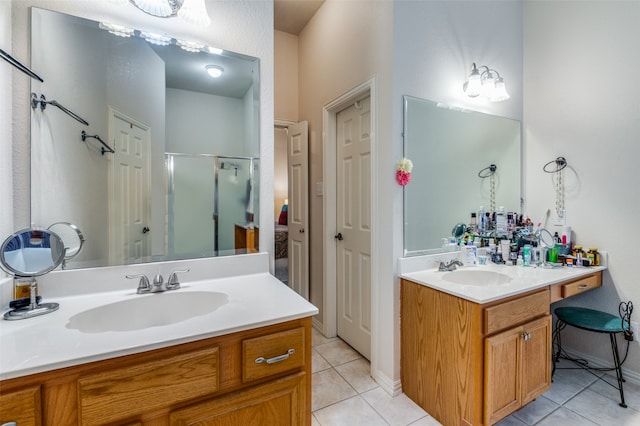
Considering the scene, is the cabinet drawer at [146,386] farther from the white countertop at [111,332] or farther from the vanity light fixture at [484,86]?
the vanity light fixture at [484,86]

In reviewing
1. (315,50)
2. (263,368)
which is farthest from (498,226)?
(315,50)

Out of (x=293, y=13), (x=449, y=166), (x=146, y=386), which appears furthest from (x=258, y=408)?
(x=293, y=13)

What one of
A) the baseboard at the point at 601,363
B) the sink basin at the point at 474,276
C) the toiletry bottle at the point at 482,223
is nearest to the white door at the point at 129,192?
the sink basin at the point at 474,276

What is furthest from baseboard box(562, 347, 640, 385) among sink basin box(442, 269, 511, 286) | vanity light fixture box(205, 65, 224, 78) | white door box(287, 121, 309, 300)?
vanity light fixture box(205, 65, 224, 78)

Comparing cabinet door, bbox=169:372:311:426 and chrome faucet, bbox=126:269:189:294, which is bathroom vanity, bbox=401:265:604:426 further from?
chrome faucet, bbox=126:269:189:294

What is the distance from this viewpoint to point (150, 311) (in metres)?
1.23

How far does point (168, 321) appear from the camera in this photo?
4.07ft

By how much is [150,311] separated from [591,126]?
3.05m

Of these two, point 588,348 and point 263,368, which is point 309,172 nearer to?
point 263,368

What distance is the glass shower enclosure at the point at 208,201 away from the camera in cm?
147

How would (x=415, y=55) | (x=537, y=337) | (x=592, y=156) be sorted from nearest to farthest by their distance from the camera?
(x=537, y=337), (x=415, y=55), (x=592, y=156)

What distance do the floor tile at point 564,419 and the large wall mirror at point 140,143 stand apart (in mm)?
2009

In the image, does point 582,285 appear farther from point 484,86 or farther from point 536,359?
point 484,86

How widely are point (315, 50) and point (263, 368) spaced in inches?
110
